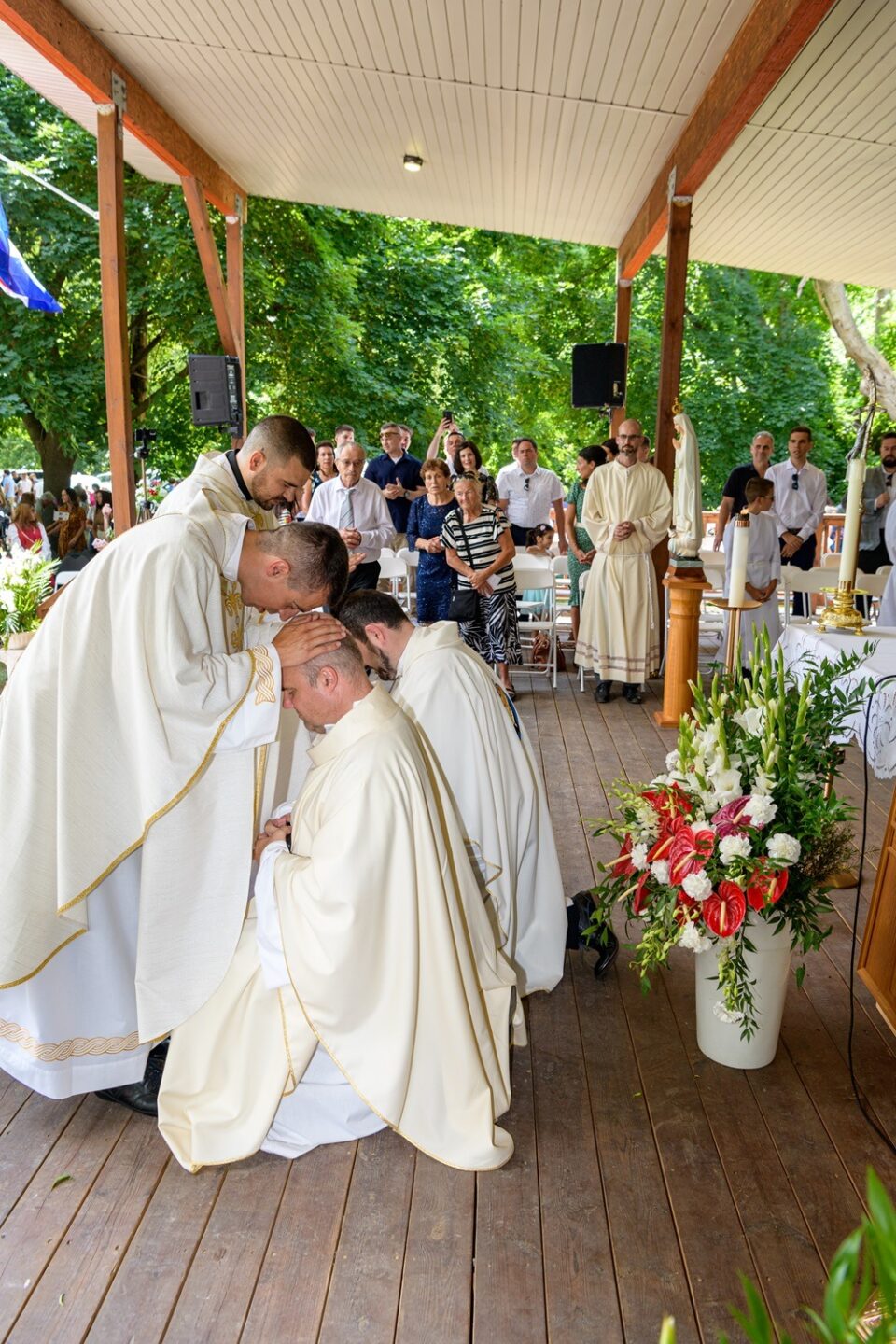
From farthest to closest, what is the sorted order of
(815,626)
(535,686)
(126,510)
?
1. (535,686)
2. (126,510)
3. (815,626)

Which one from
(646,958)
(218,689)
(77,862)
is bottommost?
(646,958)

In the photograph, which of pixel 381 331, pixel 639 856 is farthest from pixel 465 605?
pixel 381 331

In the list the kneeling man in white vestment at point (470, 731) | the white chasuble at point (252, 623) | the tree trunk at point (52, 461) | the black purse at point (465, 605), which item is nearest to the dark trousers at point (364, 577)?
the black purse at point (465, 605)

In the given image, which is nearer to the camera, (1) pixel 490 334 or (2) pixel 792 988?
(2) pixel 792 988

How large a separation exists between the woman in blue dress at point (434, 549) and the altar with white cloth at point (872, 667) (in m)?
3.15

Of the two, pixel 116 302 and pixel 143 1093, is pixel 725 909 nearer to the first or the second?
pixel 143 1093

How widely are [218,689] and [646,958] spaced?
1342mm

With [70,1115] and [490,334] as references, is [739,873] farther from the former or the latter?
[490,334]

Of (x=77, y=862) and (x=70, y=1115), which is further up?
(x=77, y=862)

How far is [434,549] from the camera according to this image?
7.55 m

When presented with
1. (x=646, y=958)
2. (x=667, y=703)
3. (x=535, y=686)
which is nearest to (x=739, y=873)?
(x=646, y=958)

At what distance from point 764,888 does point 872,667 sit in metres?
1.45

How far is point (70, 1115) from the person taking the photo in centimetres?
304

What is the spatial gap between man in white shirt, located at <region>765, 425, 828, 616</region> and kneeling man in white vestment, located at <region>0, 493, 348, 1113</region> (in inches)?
286
